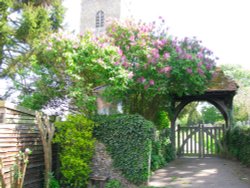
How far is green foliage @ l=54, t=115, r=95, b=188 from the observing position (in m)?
8.52

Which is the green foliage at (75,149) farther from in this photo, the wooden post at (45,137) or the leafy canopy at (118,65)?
the leafy canopy at (118,65)

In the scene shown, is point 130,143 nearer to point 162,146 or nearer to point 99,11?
point 162,146

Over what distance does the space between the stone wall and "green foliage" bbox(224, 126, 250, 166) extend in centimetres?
542

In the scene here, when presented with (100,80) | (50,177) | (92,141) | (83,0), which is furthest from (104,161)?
(83,0)

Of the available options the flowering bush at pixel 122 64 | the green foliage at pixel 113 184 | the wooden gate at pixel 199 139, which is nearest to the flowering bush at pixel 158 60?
the flowering bush at pixel 122 64

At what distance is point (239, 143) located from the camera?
12898 millimetres

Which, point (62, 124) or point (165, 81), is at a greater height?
point (165, 81)

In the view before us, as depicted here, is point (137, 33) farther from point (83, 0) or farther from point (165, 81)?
point (83, 0)

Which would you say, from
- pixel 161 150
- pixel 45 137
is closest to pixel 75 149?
pixel 45 137

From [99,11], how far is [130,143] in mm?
24866

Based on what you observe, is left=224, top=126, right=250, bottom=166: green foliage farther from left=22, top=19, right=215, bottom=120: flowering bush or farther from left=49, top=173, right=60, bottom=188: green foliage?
left=49, top=173, right=60, bottom=188: green foliage

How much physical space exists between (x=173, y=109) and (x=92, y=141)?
23.0 ft

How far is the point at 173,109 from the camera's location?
15.0 m

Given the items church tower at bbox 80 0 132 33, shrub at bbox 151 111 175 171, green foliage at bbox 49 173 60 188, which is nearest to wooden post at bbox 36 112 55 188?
green foliage at bbox 49 173 60 188
